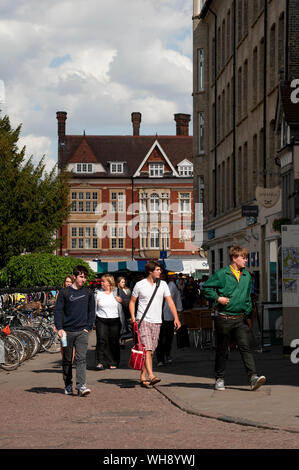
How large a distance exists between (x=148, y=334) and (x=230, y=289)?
1818 mm

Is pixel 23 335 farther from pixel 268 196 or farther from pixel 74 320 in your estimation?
pixel 268 196

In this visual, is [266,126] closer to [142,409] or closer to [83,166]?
[142,409]

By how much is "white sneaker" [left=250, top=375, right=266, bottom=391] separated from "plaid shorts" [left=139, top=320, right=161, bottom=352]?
1.86m

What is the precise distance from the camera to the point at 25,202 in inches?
1809

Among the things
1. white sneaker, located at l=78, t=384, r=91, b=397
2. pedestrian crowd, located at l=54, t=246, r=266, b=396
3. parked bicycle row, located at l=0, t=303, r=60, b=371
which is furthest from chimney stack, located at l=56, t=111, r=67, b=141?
white sneaker, located at l=78, t=384, r=91, b=397

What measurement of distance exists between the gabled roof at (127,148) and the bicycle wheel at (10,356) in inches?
3507

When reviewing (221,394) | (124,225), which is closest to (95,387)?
(221,394)

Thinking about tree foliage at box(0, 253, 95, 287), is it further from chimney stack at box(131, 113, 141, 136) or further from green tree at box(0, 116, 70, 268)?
chimney stack at box(131, 113, 141, 136)

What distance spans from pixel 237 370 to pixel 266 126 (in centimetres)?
1873

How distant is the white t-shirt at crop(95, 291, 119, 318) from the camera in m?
18.1

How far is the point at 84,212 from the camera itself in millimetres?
106312

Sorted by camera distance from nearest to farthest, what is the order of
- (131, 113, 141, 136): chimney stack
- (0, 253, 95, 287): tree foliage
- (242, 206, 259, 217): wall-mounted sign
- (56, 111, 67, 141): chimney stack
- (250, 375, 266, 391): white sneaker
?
(250, 375, 266, 391): white sneaker < (242, 206, 259, 217): wall-mounted sign < (0, 253, 95, 287): tree foliage < (56, 111, 67, 141): chimney stack < (131, 113, 141, 136): chimney stack

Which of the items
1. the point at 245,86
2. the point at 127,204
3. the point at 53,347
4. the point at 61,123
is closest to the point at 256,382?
the point at 53,347

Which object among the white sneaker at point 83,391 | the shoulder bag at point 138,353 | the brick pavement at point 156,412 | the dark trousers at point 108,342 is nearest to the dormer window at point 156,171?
the dark trousers at point 108,342
